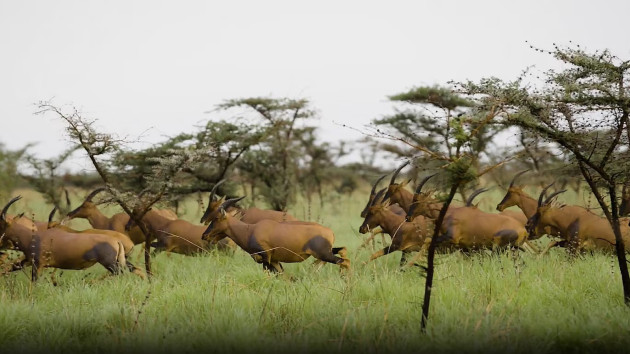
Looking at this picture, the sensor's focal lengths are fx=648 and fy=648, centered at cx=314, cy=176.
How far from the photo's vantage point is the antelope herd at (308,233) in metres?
8.70

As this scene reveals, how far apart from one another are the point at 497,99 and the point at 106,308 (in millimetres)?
4615

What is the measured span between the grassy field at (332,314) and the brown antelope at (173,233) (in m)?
2.26

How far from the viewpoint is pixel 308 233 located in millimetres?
8727

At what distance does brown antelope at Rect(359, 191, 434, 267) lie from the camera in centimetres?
932

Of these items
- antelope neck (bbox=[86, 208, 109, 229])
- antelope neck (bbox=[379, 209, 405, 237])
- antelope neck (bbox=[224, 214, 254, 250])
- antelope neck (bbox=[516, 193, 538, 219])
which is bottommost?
antelope neck (bbox=[86, 208, 109, 229])

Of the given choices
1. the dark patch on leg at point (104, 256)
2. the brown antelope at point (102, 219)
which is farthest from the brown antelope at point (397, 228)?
the brown antelope at point (102, 219)

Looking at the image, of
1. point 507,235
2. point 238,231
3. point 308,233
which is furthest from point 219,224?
point 507,235

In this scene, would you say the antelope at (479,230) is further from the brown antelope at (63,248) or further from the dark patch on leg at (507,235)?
the brown antelope at (63,248)

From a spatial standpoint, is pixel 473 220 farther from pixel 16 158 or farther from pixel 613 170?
pixel 16 158

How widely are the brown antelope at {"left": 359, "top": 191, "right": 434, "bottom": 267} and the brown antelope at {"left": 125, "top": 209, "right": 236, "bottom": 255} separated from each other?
9.84ft

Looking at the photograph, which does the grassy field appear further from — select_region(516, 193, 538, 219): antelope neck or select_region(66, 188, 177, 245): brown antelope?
select_region(66, 188, 177, 245): brown antelope

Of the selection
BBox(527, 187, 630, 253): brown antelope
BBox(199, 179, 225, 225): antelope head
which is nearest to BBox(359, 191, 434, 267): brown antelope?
BBox(527, 187, 630, 253): brown antelope

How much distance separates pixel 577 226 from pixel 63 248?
24.0 ft

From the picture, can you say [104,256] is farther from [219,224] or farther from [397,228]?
[397,228]
